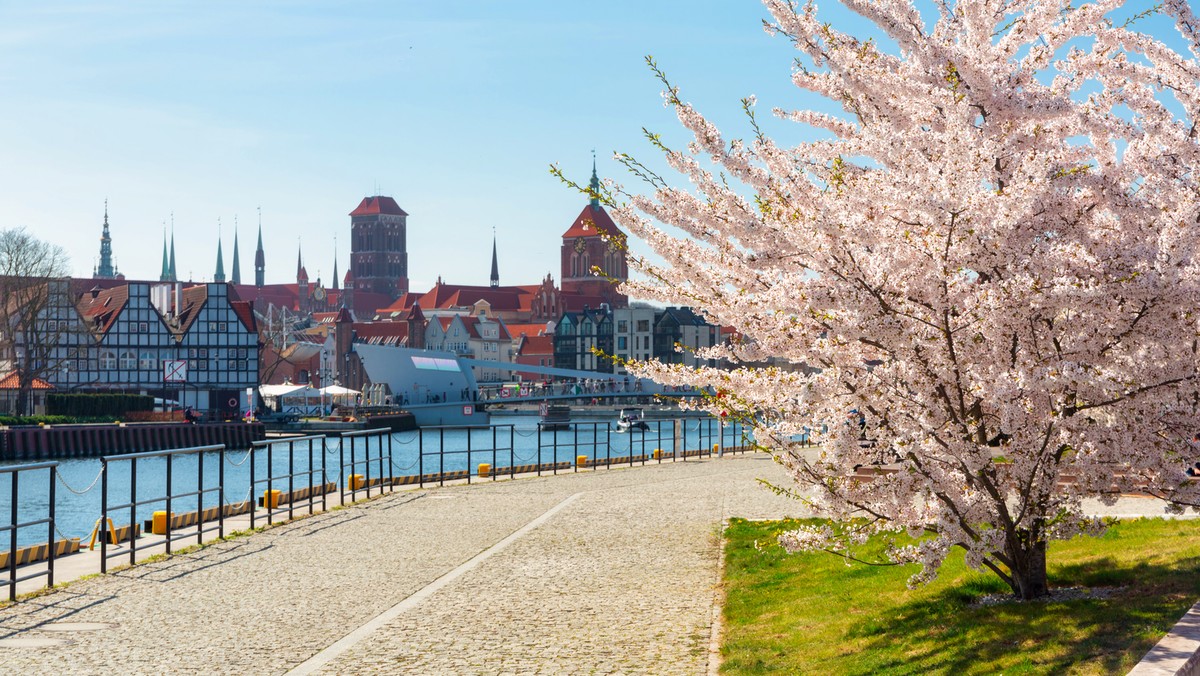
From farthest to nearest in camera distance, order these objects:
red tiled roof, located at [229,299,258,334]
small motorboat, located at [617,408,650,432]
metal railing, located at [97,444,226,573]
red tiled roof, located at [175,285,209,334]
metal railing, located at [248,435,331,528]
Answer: small motorboat, located at [617,408,650,432]
red tiled roof, located at [229,299,258,334]
red tiled roof, located at [175,285,209,334]
metal railing, located at [248,435,331,528]
metal railing, located at [97,444,226,573]

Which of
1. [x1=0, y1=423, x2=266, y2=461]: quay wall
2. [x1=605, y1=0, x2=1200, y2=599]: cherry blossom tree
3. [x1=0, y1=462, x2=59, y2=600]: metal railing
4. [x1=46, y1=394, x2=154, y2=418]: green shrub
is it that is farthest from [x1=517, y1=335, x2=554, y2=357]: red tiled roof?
[x1=605, y1=0, x2=1200, y2=599]: cherry blossom tree

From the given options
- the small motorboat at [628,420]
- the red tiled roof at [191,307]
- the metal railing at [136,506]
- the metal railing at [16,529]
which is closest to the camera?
the metal railing at [16,529]

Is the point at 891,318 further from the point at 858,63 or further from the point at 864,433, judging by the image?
the point at 858,63

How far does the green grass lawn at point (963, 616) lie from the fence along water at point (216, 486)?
1.73 metres

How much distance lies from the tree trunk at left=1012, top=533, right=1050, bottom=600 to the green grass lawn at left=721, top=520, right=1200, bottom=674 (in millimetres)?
188

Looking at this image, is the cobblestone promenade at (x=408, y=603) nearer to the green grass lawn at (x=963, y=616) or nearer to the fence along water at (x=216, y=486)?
the green grass lawn at (x=963, y=616)

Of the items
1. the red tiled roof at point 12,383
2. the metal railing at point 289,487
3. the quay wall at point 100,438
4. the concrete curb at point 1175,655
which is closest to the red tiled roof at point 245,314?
the red tiled roof at point 12,383

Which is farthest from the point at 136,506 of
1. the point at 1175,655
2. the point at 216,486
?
the point at 216,486

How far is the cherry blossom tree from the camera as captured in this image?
26.2 ft

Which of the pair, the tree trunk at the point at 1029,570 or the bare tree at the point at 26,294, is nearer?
the tree trunk at the point at 1029,570

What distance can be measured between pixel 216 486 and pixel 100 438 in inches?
1878

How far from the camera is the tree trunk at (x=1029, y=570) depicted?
9344mm

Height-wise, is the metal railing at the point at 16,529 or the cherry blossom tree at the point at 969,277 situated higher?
the cherry blossom tree at the point at 969,277

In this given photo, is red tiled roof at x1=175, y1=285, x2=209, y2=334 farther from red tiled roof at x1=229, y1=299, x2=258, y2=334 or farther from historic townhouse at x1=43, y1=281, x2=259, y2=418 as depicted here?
red tiled roof at x1=229, y1=299, x2=258, y2=334
